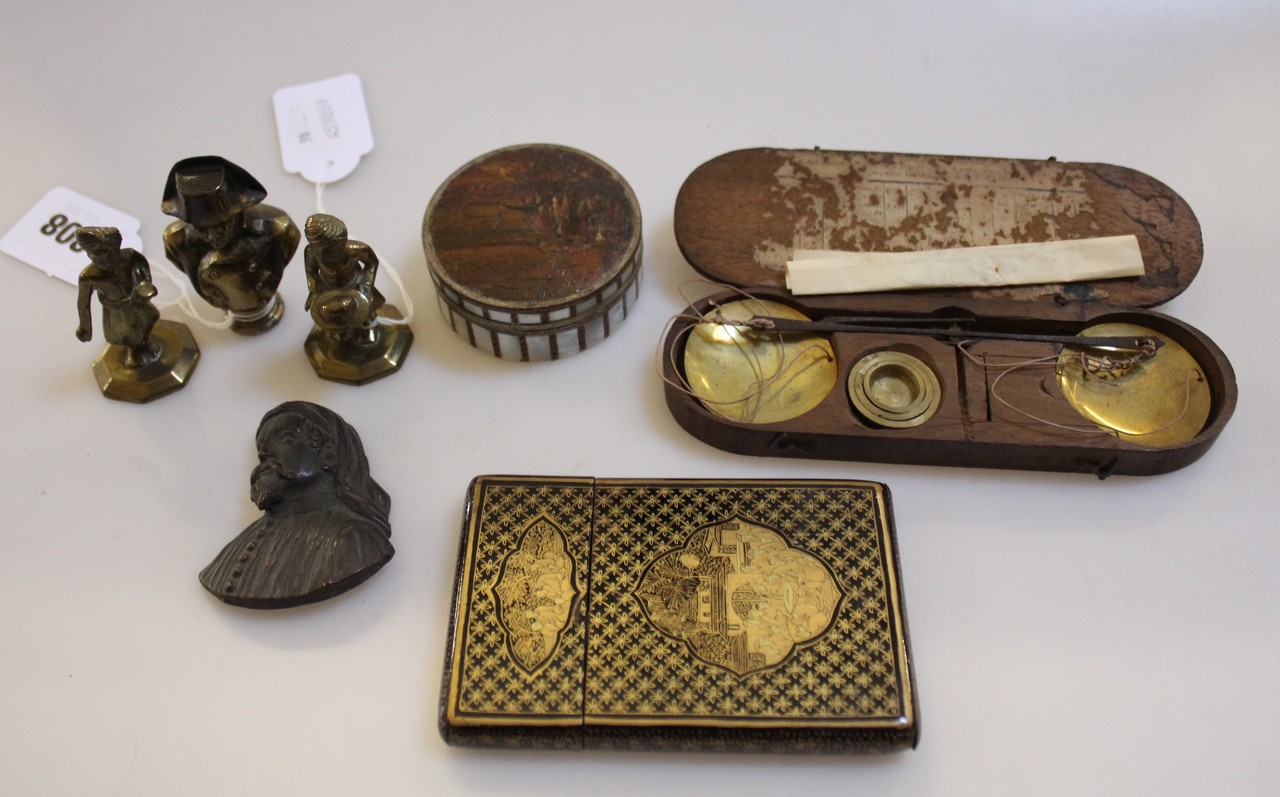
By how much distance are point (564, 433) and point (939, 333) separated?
0.83 meters

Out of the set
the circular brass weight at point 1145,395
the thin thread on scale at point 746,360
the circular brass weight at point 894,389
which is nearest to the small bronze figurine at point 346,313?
the thin thread on scale at point 746,360

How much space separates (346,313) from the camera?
207 centimetres

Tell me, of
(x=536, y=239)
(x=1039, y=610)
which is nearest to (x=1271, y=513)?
(x=1039, y=610)

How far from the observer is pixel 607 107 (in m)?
2.71

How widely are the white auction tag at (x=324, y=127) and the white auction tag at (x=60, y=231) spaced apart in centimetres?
42

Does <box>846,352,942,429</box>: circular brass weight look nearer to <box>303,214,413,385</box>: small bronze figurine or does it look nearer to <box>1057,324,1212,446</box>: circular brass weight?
<box>1057,324,1212,446</box>: circular brass weight

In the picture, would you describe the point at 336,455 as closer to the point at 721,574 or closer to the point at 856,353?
the point at 721,574

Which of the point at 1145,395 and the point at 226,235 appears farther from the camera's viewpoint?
the point at 1145,395

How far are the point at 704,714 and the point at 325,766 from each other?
0.71m

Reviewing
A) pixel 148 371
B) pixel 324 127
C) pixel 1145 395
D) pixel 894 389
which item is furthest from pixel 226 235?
pixel 1145 395

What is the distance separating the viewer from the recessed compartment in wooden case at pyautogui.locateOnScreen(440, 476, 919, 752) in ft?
5.97

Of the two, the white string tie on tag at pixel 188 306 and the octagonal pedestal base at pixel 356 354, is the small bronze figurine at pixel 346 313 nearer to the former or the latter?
the octagonal pedestal base at pixel 356 354

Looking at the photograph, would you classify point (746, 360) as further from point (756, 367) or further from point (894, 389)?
point (894, 389)

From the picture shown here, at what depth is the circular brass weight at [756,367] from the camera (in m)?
2.16
